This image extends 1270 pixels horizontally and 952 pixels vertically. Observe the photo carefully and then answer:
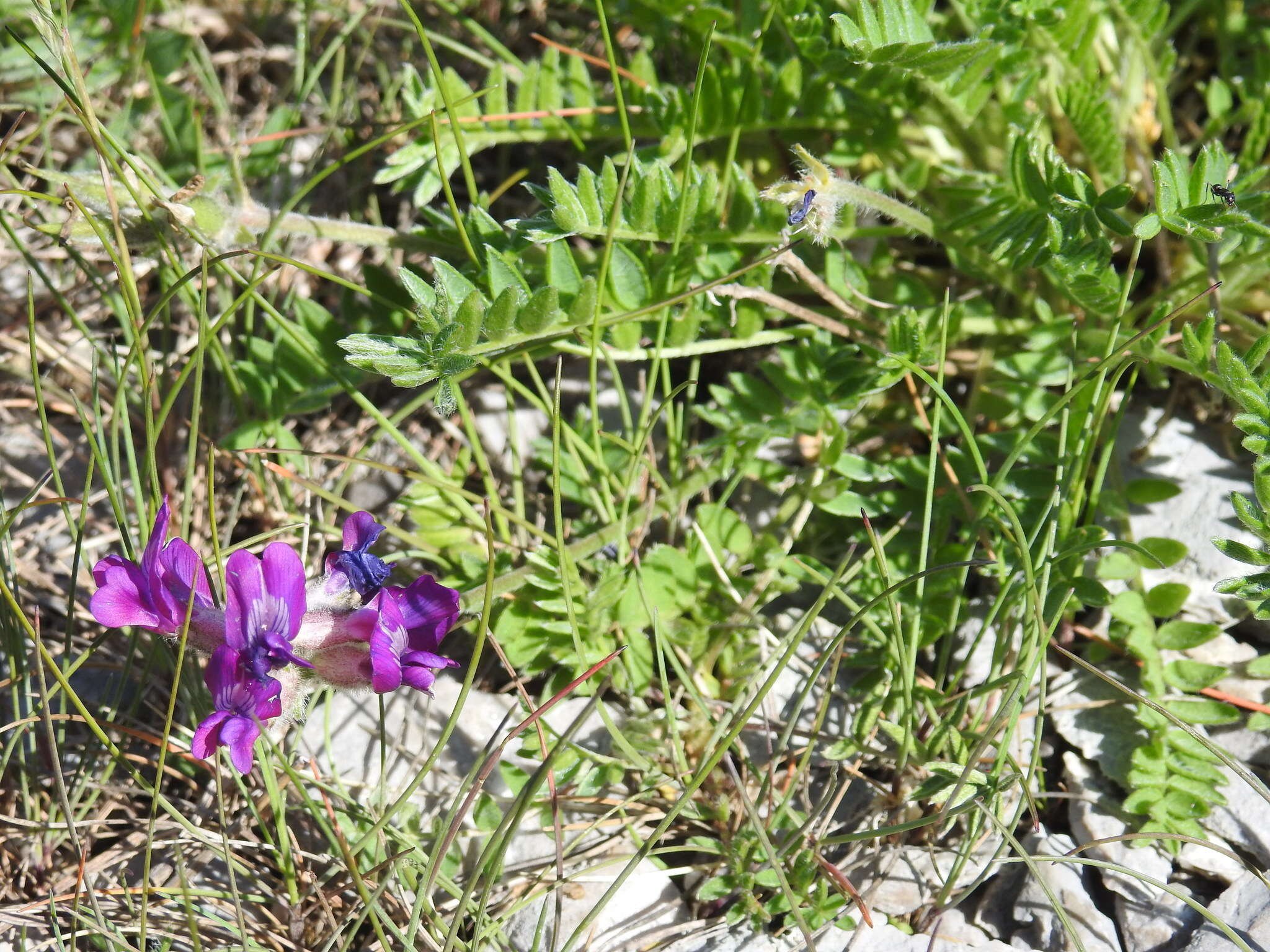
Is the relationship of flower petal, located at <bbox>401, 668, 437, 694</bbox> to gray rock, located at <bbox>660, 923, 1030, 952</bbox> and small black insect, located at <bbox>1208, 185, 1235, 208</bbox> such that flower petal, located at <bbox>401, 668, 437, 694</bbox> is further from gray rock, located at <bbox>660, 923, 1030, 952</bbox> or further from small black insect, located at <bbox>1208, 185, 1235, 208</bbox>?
small black insect, located at <bbox>1208, 185, 1235, 208</bbox>

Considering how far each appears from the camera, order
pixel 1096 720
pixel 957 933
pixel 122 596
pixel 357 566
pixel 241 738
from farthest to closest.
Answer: pixel 1096 720
pixel 957 933
pixel 357 566
pixel 122 596
pixel 241 738

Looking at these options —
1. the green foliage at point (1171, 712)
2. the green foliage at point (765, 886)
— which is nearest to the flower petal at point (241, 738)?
the green foliage at point (765, 886)

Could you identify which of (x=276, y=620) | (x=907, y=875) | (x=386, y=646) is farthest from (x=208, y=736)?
(x=907, y=875)

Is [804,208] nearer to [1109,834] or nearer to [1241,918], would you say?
[1109,834]

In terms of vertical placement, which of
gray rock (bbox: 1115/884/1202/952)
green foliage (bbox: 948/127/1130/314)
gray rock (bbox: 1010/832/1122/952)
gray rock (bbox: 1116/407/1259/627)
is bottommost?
gray rock (bbox: 1115/884/1202/952)

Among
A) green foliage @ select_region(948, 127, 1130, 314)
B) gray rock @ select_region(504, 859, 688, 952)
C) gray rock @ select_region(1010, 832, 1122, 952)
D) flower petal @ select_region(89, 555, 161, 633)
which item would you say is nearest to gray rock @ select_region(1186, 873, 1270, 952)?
gray rock @ select_region(1010, 832, 1122, 952)

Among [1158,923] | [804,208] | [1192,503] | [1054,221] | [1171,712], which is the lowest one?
[1158,923]

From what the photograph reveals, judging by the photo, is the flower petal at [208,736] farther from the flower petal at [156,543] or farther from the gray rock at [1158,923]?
the gray rock at [1158,923]

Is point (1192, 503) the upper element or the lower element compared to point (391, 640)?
lower
